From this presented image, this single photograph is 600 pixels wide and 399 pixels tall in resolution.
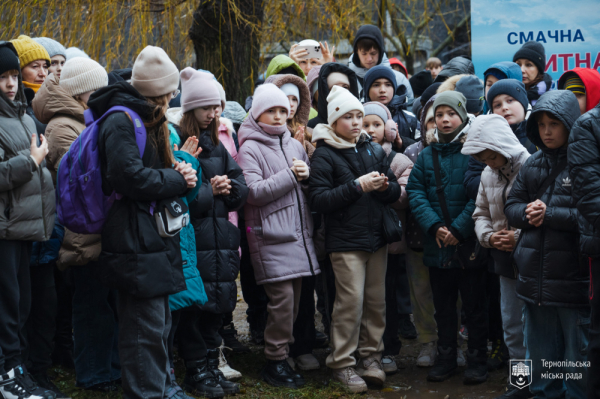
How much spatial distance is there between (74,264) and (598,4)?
560cm

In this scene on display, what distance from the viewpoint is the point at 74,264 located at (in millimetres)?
3811

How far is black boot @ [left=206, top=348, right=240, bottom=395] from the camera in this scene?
4195 mm

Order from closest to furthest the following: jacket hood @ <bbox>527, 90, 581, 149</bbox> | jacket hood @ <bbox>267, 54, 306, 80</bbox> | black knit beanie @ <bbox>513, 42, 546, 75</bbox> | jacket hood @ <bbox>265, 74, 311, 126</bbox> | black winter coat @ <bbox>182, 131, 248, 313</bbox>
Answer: jacket hood @ <bbox>527, 90, 581, 149</bbox>, black winter coat @ <bbox>182, 131, 248, 313</bbox>, jacket hood @ <bbox>265, 74, 311, 126</bbox>, jacket hood @ <bbox>267, 54, 306, 80</bbox>, black knit beanie @ <bbox>513, 42, 546, 75</bbox>

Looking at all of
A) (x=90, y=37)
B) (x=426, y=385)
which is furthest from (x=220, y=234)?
(x=90, y=37)

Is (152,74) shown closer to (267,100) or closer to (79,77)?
(79,77)

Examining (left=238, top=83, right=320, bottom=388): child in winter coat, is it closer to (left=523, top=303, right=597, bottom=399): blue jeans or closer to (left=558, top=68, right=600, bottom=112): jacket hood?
(left=523, top=303, right=597, bottom=399): blue jeans

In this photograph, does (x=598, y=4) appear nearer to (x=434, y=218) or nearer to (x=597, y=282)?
(x=434, y=218)

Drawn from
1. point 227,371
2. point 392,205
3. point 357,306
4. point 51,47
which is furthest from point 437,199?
point 51,47

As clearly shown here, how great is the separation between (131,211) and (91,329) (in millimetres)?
1111

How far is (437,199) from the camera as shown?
4602 mm

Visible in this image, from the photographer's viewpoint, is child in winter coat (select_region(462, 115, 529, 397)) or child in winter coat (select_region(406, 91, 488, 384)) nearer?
child in winter coat (select_region(462, 115, 529, 397))

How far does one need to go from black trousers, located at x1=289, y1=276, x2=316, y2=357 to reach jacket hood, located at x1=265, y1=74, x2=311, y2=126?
130cm

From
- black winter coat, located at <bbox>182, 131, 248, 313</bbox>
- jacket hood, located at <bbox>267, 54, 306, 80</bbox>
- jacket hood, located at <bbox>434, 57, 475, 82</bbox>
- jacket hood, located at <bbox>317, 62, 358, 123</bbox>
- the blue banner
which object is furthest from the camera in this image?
jacket hood, located at <bbox>434, 57, 475, 82</bbox>

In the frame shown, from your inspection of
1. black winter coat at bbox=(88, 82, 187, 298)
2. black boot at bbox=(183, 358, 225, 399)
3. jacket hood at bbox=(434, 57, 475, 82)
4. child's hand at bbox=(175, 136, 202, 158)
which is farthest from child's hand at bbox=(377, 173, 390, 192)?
jacket hood at bbox=(434, 57, 475, 82)
